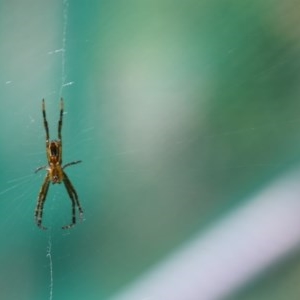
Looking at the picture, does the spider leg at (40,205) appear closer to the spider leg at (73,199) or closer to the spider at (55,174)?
the spider at (55,174)

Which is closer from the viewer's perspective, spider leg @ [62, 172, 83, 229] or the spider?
the spider

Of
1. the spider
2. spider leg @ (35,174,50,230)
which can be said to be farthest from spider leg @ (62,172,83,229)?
spider leg @ (35,174,50,230)

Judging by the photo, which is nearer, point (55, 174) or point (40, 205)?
point (55, 174)

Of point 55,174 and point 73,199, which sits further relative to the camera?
point 73,199

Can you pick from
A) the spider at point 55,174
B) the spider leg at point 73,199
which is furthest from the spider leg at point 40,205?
the spider leg at point 73,199

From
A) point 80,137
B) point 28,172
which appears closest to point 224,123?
point 80,137

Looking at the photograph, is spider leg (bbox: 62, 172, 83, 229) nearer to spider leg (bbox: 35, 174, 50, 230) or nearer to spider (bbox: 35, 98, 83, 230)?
spider (bbox: 35, 98, 83, 230)

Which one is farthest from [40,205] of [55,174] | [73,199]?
[55,174]

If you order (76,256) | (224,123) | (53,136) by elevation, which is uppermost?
(224,123)

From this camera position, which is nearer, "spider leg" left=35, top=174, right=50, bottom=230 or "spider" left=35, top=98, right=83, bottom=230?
"spider" left=35, top=98, right=83, bottom=230

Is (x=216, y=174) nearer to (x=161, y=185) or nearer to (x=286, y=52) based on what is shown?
(x=161, y=185)

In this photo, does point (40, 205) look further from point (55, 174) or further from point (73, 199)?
point (55, 174)
